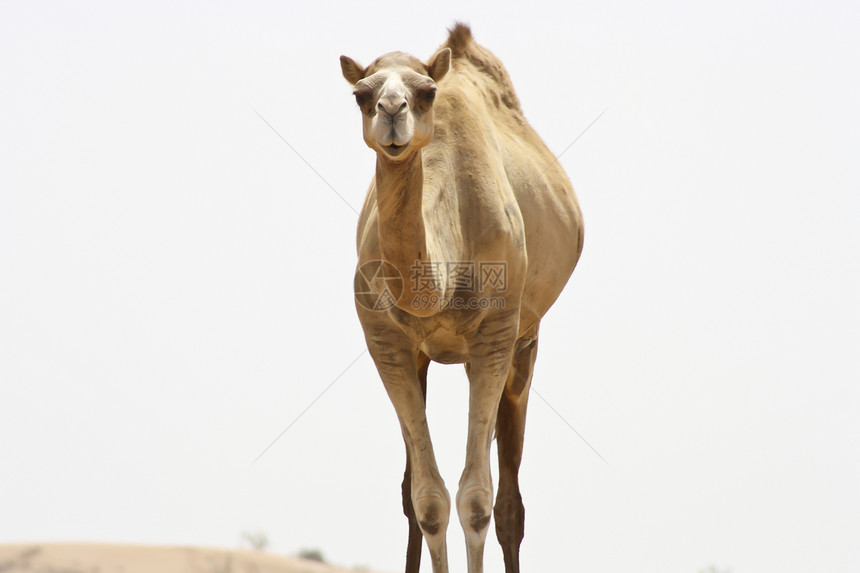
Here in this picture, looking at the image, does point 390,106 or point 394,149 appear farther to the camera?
point 394,149

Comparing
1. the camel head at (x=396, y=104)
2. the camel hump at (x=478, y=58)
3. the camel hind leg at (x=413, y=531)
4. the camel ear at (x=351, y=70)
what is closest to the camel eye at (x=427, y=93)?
the camel head at (x=396, y=104)

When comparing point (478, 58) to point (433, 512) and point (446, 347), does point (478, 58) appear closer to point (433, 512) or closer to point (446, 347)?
point (446, 347)

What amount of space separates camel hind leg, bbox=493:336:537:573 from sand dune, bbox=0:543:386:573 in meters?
1.17

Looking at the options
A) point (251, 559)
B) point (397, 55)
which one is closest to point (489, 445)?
point (251, 559)

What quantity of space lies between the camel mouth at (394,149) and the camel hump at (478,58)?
248 centimetres

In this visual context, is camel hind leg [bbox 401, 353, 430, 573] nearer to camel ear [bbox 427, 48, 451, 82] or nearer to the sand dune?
the sand dune

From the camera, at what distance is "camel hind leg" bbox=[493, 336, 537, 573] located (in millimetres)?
8031

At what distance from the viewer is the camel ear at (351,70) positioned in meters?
6.14

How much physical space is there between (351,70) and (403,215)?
2.47 ft

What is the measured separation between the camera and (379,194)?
5.86 meters

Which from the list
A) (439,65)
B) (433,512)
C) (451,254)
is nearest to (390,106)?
(439,65)

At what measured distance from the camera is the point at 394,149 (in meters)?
5.67

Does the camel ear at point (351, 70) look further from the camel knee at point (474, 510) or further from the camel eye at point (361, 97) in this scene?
the camel knee at point (474, 510)

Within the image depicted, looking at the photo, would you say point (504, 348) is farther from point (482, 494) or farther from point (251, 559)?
point (251, 559)
